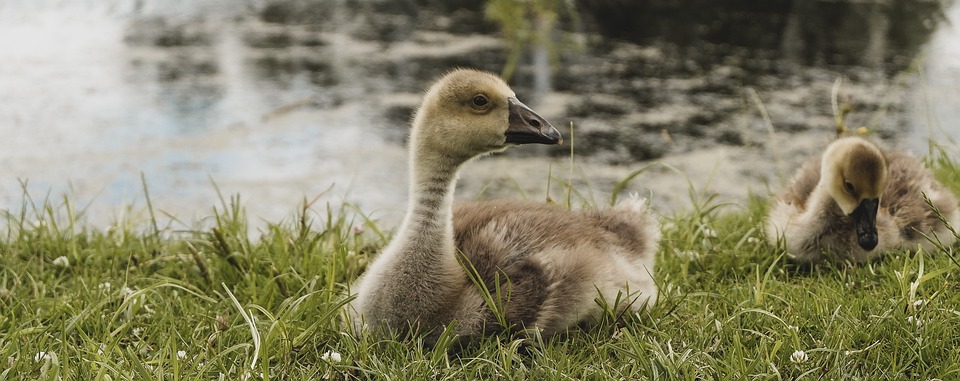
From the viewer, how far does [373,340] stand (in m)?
3.43

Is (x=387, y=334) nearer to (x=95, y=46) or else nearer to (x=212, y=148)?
(x=212, y=148)

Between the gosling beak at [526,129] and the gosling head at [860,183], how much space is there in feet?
5.00

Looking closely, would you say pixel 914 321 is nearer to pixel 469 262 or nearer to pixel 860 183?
pixel 860 183

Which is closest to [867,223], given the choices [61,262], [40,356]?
[40,356]

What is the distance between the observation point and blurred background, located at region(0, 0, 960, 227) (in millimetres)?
7422

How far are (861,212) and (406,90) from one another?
570 cm

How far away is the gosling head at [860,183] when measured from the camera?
4.17m

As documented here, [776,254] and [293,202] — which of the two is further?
[293,202]

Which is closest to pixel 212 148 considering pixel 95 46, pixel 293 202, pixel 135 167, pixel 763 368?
pixel 135 167

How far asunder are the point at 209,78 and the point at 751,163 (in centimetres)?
504

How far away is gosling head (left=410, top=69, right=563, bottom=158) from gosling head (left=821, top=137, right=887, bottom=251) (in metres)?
1.53

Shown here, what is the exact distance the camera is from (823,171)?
4.48 meters

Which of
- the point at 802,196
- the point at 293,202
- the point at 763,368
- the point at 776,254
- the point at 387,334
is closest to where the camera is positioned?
the point at 763,368

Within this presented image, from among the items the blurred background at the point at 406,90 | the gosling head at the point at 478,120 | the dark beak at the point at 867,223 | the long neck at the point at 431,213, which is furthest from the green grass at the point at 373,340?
the blurred background at the point at 406,90
